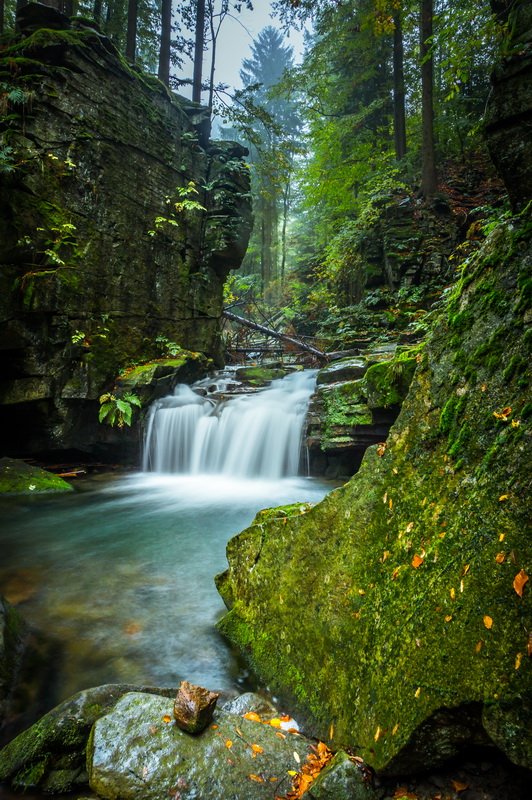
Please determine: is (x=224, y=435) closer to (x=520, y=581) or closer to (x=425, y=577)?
(x=425, y=577)

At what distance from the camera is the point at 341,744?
177 cm

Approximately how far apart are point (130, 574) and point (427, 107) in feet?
49.2

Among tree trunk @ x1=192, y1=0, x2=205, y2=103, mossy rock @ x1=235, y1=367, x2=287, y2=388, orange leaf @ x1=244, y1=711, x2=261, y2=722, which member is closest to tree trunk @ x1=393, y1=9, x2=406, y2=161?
A: tree trunk @ x1=192, y1=0, x2=205, y2=103

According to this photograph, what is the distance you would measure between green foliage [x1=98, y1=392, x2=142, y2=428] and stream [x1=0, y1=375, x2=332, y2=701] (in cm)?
102

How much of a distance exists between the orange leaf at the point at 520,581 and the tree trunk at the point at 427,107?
13.9 m

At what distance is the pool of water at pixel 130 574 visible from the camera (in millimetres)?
2898

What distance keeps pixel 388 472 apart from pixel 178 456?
7876 mm

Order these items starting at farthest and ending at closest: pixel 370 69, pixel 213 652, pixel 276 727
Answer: pixel 370 69 < pixel 213 652 < pixel 276 727

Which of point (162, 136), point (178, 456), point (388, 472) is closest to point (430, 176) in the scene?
point (162, 136)

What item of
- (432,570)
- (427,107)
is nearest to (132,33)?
(427,107)

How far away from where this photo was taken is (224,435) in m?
9.71

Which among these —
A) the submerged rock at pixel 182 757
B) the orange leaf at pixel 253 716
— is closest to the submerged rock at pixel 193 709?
A: the submerged rock at pixel 182 757

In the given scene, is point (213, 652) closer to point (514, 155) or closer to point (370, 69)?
point (514, 155)

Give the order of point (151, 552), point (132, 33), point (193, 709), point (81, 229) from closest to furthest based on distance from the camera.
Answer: point (193, 709) < point (151, 552) < point (81, 229) < point (132, 33)
